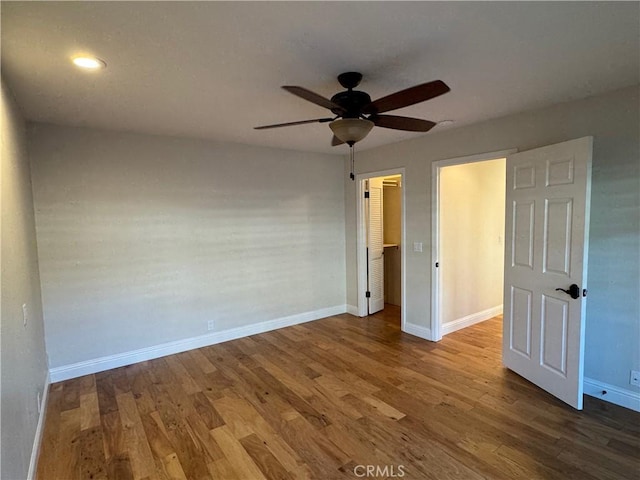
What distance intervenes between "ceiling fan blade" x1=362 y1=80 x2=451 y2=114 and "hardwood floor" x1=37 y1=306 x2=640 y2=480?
2144 mm

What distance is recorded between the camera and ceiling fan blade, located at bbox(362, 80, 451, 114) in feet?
5.56

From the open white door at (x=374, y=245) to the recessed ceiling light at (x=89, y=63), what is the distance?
3.56m

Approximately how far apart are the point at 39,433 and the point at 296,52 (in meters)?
3.03

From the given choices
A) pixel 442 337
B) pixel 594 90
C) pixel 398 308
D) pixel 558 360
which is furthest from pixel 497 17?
pixel 398 308

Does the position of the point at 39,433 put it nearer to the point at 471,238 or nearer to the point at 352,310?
the point at 352,310

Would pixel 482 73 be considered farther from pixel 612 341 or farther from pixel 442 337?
pixel 442 337

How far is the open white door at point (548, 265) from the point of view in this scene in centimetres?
253

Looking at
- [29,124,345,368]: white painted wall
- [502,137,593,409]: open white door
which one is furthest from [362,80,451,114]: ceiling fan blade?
[29,124,345,368]: white painted wall

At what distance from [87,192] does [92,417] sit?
202cm

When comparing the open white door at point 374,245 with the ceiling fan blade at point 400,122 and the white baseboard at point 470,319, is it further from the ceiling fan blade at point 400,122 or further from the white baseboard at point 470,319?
the ceiling fan blade at point 400,122

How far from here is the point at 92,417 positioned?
263cm

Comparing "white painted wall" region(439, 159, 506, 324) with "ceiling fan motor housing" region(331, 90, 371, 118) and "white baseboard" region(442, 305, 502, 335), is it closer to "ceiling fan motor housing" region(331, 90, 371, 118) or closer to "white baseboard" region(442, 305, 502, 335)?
"white baseboard" region(442, 305, 502, 335)

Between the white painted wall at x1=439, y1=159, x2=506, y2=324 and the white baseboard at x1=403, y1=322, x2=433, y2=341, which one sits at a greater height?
the white painted wall at x1=439, y1=159, x2=506, y2=324

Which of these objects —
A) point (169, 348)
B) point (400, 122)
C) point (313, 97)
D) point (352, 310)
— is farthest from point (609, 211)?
point (169, 348)
